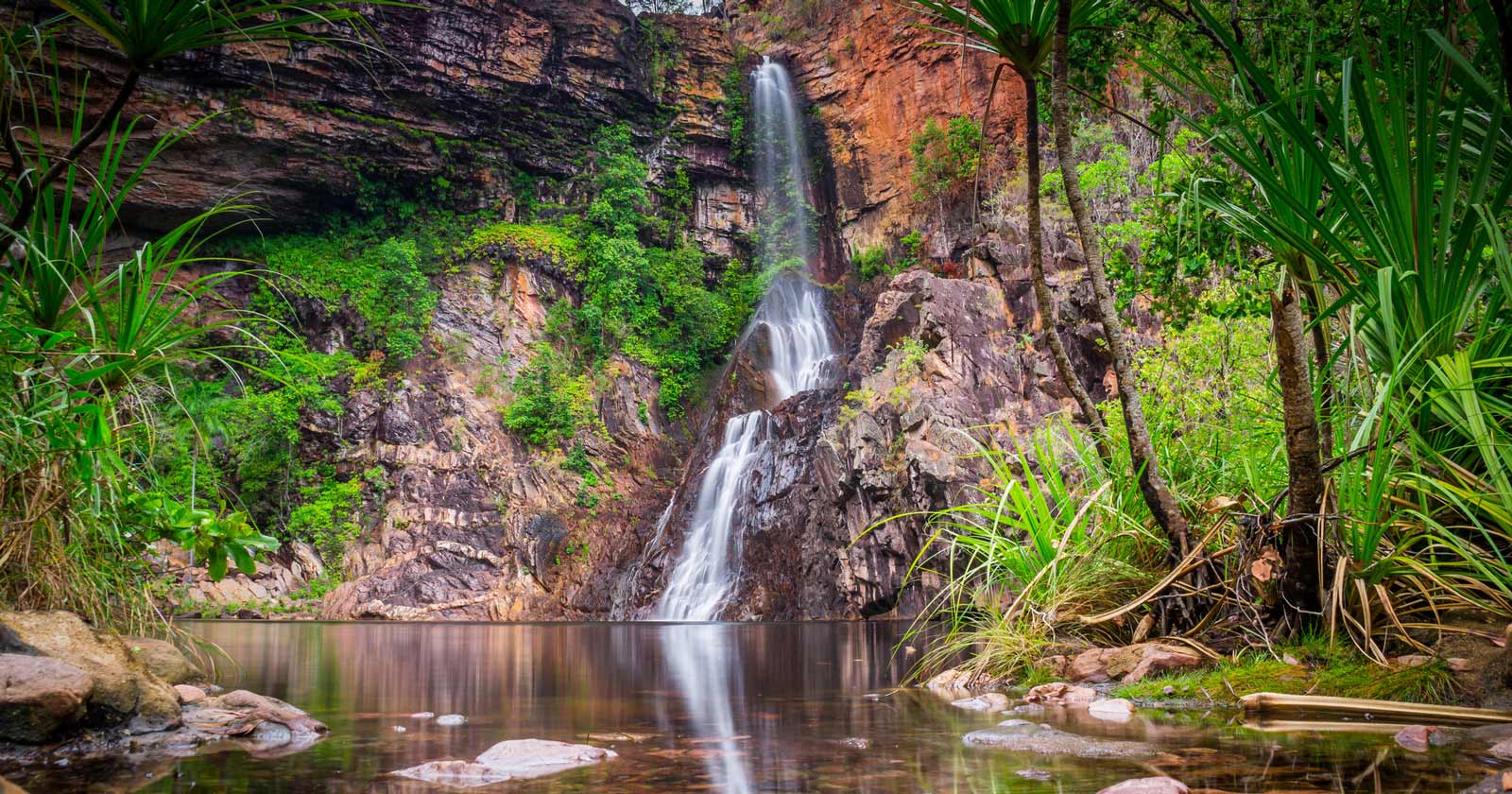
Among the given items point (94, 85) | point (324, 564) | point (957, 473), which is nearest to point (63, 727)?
point (957, 473)

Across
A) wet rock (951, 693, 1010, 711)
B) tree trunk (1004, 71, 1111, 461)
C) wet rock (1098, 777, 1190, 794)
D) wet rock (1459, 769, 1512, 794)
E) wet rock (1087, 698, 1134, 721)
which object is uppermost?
tree trunk (1004, 71, 1111, 461)

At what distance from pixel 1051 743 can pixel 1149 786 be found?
2.74 ft

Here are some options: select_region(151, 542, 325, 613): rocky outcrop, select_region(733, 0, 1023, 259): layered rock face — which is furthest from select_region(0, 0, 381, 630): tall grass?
→ select_region(733, 0, 1023, 259): layered rock face

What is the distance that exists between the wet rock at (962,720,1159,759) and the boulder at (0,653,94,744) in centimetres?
278

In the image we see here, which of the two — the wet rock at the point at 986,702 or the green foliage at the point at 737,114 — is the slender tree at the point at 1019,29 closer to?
the wet rock at the point at 986,702

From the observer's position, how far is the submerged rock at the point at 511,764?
2406 mm

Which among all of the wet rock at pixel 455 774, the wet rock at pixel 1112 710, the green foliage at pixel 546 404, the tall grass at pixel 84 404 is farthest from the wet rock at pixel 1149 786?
the green foliage at pixel 546 404

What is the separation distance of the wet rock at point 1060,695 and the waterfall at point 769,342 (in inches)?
514

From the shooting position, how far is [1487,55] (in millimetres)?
3309

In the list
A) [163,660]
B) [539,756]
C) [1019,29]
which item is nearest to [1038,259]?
[1019,29]

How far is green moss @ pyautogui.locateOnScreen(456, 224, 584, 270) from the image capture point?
2422 cm

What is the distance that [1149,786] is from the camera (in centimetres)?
195

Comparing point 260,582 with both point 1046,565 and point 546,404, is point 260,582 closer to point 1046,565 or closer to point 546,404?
point 546,404

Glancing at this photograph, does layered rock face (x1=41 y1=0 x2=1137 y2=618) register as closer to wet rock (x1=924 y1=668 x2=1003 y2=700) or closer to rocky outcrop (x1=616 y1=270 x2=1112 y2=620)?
rocky outcrop (x1=616 y1=270 x2=1112 y2=620)
